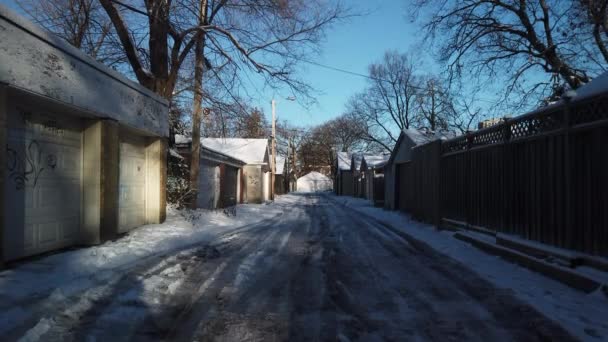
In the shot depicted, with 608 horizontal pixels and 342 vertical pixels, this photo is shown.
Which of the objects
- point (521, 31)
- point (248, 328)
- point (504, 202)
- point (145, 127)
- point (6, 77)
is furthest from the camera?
point (521, 31)

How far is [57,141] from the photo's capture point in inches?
283

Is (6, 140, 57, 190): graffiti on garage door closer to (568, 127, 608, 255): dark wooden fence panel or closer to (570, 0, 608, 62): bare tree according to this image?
(568, 127, 608, 255): dark wooden fence panel

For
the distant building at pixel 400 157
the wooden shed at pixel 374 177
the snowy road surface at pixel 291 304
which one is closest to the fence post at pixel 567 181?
the snowy road surface at pixel 291 304

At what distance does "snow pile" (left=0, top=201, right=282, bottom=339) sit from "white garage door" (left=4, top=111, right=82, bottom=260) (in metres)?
0.39

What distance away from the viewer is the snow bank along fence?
561 cm

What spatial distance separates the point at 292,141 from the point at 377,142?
26.5 metres

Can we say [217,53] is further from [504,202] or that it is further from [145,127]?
[504,202]

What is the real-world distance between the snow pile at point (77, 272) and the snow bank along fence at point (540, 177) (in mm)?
6179

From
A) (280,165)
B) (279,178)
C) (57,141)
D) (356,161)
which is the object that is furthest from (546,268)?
(280,165)

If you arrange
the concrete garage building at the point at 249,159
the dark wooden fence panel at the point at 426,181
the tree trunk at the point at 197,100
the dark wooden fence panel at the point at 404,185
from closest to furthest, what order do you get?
the dark wooden fence panel at the point at 426,181 → the tree trunk at the point at 197,100 → the dark wooden fence panel at the point at 404,185 → the concrete garage building at the point at 249,159

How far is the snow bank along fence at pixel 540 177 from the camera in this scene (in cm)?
561

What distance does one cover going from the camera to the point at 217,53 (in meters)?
12.9

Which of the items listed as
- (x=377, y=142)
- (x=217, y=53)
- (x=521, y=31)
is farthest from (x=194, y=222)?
(x=377, y=142)

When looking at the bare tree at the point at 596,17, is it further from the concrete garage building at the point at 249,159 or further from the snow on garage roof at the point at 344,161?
the snow on garage roof at the point at 344,161
